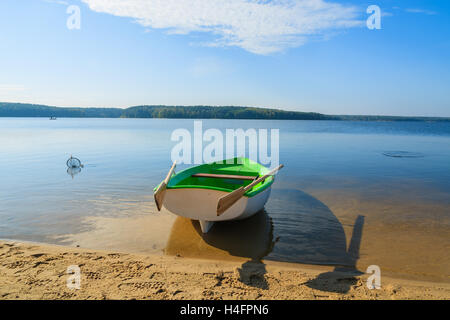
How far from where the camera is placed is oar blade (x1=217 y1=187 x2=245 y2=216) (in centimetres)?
473

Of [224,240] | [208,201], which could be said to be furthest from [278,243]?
[208,201]

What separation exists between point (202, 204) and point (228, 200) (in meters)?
0.69

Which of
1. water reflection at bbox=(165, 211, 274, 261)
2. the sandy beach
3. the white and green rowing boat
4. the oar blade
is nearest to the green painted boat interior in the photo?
the white and green rowing boat

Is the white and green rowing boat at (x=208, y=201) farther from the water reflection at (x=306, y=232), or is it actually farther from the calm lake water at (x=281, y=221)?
the water reflection at (x=306, y=232)

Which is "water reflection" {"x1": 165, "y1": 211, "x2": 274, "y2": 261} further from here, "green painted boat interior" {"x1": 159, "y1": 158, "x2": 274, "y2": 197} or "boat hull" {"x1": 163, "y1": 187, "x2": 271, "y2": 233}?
"green painted boat interior" {"x1": 159, "y1": 158, "x2": 274, "y2": 197}

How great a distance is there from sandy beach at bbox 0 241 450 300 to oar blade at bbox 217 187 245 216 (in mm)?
976

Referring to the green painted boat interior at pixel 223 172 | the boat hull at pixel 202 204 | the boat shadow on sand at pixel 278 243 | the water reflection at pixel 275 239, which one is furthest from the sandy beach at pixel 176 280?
the green painted boat interior at pixel 223 172

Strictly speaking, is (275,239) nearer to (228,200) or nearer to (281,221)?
(281,221)

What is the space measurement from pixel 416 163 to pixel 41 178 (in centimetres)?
2082

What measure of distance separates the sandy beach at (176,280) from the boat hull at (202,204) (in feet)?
3.00

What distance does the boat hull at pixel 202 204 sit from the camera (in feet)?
16.9

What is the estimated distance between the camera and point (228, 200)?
15.8ft

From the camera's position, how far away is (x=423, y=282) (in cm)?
427

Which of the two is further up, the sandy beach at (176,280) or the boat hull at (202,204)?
the boat hull at (202,204)
